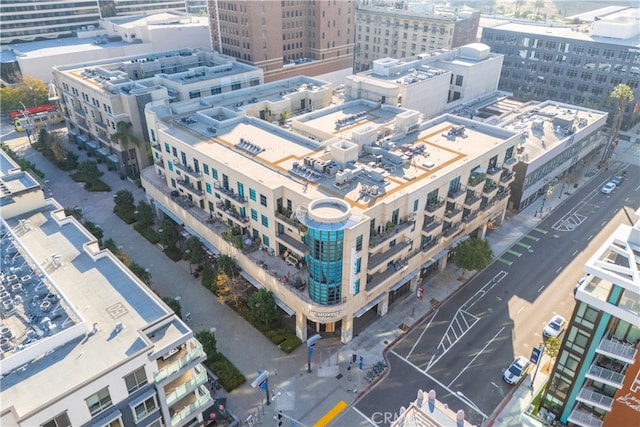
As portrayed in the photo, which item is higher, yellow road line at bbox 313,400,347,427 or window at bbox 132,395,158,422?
window at bbox 132,395,158,422

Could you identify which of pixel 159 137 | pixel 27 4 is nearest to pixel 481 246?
pixel 159 137

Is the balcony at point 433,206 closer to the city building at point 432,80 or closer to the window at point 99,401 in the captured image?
the city building at point 432,80

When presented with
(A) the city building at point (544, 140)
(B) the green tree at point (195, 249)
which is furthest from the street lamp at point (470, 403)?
(A) the city building at point (544, 140)

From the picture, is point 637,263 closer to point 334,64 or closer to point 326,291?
point 326,291

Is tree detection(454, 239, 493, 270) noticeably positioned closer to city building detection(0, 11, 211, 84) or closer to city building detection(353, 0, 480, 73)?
city building detection(353, 0, 480, 73)

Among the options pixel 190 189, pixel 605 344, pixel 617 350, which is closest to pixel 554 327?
pixel 605 344

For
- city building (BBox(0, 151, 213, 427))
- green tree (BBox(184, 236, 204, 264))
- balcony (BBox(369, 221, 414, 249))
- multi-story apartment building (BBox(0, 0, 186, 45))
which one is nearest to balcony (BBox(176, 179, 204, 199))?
green tree (BBox(184, 236, 204, 264))

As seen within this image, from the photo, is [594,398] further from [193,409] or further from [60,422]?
[60,422]
